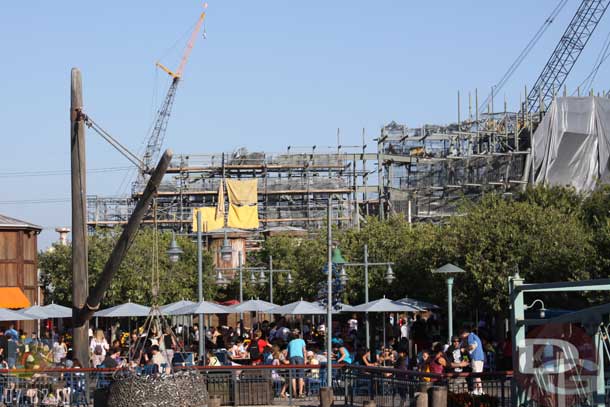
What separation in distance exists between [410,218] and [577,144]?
1612 cm

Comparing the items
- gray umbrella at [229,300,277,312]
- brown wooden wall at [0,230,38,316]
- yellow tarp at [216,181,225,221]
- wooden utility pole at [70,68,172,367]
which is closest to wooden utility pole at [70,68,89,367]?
wooden utility pole at [70,68,172,367]

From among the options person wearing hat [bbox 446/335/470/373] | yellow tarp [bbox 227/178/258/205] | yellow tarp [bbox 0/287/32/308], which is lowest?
yellow tarp [bbox 0/287/32/308]

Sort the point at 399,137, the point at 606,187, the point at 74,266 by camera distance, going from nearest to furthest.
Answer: the point at 74,266 → the point at 606,187 → the point at 399,137

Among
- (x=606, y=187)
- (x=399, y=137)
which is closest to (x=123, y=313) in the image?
(x=606, y=187)

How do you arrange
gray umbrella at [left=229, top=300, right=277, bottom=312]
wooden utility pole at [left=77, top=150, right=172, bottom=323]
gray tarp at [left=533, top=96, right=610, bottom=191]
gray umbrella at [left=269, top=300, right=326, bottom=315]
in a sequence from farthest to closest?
gray tarp at [left=533, top=96, right=610, bottom=191]
gray umbrella at [left=229, top=300, right=277, bottom=312]
gray umbrella at [left=269, top=300, right=326, bottom=315]
wooden utility pole at [left=77, top=150, right=172, bottom=323]

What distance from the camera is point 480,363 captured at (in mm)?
22781

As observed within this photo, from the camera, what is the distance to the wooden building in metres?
54.2

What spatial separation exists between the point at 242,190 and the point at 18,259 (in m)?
47.2

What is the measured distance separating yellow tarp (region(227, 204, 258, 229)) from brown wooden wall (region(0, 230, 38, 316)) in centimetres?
4474

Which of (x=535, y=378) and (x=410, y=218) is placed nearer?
(x=535, y=378)

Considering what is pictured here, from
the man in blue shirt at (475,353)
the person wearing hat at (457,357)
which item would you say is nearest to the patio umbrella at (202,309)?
the person wearing hat at (457,357)

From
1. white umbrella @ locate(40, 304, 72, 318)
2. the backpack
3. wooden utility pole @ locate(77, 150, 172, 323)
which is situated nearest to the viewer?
wooden utility pole @ locate(77, 150, 172, 323)

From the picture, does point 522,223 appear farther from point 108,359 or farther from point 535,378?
point 535,378

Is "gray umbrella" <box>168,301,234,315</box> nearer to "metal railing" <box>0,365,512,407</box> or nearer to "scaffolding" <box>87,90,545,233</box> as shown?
"metal railing" <box>0,365,512,407</box>
